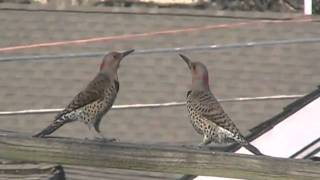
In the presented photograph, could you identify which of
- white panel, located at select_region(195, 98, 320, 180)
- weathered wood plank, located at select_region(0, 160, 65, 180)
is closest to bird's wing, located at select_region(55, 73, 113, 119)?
white panel, located at select_region(195, 98, 320, 180)

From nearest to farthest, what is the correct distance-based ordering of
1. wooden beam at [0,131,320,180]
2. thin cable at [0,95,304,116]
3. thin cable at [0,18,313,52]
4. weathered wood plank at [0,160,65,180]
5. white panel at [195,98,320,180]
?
wooden beam at [0,131,320,180], white panel at [195,98,320,180], weathered wood plank at [0,160,65,180], thin cable at [0,95,304,116], thin cable at [0,18,313,52]

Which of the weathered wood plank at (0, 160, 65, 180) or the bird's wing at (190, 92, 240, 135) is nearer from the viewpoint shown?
the bird's wing at (190, 92, 240, 135)

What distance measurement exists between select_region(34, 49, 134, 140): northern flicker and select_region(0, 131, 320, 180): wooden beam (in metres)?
0.44

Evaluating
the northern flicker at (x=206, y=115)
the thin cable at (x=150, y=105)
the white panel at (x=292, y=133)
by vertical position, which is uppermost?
the northern flicker at (x=206, y=115)

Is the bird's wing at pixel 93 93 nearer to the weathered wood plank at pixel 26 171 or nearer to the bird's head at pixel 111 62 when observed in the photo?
the bird's head at pixel 111 62

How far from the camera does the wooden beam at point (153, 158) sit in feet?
6.45

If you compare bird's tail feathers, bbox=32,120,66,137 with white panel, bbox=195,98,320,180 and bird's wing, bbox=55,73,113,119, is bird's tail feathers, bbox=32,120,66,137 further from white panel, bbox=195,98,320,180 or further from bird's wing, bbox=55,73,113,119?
white panel, bbox=195,98,320,180

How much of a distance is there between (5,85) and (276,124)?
2514 mm

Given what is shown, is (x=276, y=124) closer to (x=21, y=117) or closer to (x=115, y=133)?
(x=115, y=133)

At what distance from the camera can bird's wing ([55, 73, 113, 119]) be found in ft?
8.66

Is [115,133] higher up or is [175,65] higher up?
[175,65]

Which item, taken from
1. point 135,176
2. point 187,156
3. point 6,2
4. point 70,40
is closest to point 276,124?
point 135,176

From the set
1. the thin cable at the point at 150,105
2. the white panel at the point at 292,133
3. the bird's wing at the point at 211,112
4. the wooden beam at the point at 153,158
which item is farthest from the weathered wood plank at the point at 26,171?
the wooden beam at the point at 153,158

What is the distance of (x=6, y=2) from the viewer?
7.19 metres
